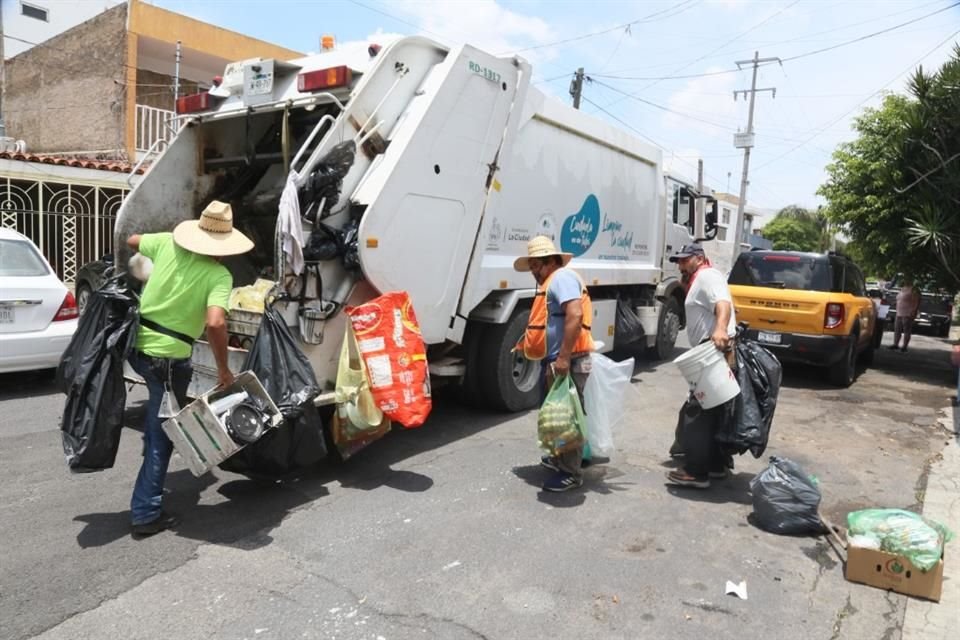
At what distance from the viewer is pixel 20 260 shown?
6516mm

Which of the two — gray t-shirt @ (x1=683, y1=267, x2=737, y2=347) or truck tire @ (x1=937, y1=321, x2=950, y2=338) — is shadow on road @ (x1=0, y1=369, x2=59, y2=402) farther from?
truck tire @ (x1=937, y1=321, x2=950, y2=338)

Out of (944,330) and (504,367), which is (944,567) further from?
(944,330)

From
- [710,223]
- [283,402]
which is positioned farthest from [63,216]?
[710,223]

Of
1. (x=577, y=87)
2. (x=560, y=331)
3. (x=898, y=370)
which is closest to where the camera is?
(x=560, y=331)

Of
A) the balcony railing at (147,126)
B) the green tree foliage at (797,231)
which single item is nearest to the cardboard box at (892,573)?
the balcony railing at (147,126)

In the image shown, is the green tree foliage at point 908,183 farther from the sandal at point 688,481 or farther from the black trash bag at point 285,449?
the black trash bag at point 285,449

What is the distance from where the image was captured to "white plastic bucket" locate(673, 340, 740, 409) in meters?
4.21

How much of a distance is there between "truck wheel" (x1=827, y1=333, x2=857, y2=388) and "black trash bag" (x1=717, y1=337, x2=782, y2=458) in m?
4.48

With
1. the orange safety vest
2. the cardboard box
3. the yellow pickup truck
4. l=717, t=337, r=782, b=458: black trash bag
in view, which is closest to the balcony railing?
the yellow pickup truck

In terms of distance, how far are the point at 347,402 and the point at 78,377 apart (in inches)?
57.2

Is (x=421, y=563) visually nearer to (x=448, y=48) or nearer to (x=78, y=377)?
(x=78, y=377)

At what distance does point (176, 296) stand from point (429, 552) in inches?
71.4

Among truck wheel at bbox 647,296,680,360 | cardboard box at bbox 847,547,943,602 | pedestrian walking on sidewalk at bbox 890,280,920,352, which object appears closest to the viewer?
cardboard box at bbox 847,547,943,602

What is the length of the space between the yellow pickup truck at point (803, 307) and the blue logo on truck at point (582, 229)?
2261 mm
